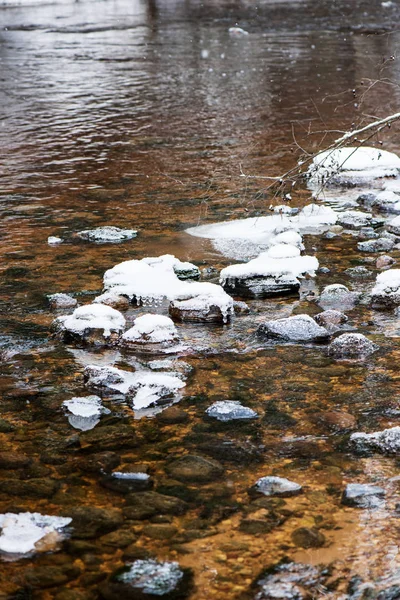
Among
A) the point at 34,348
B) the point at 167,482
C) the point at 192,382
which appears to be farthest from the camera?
the point at 34,348

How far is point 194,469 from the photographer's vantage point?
3.53 m

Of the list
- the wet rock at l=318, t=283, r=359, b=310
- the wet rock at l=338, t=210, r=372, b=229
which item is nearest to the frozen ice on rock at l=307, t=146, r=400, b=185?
the wet rock at l=338, t=210, r=372, b=229

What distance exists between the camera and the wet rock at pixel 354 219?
7.03m

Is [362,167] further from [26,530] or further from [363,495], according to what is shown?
[26,530]

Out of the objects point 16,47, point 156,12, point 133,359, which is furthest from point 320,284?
point 156,12

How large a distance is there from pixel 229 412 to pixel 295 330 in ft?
3.29

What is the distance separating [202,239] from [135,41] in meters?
15.7

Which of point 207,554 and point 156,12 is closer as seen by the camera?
point 207,554

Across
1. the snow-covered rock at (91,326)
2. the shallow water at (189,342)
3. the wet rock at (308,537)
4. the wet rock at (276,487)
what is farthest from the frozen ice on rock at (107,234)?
the wet rock at (308,537)

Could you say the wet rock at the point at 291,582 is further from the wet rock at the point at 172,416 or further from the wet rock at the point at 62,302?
the wet rock at the point at 62,302

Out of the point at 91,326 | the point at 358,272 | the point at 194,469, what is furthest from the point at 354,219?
the point at 194,469

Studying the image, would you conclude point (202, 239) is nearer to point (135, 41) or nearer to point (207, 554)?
point (207, 554)

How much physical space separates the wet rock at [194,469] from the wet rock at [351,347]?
1280 mm

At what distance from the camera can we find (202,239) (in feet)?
22.2
